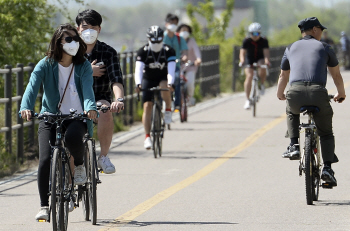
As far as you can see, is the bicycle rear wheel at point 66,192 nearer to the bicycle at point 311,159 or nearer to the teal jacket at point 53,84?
the teal jacket at point 53,84

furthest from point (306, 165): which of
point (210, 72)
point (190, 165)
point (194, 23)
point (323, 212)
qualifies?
point (194, 23)

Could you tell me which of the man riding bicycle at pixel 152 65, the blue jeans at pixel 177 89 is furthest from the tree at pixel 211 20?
the man riding bicycle at pixel 152 65

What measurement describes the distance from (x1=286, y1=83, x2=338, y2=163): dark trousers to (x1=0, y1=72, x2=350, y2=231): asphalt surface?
58cm

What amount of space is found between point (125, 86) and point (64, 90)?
37.1 feet

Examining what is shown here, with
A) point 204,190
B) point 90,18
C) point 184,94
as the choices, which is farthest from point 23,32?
point 184,94

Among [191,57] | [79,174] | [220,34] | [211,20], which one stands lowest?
[79,174]

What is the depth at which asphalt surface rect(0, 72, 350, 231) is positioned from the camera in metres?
8.22

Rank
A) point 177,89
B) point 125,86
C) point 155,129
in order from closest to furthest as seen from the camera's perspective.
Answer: point 155,129, point 177,89, point 125,86

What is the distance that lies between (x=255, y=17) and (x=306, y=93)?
367ft

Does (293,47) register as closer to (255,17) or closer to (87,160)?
(87,160)

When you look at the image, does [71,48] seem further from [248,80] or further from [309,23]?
[248,80]

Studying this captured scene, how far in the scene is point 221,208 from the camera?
8.95 m

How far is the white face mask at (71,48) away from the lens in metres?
7.50

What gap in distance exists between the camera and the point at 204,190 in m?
10.2
